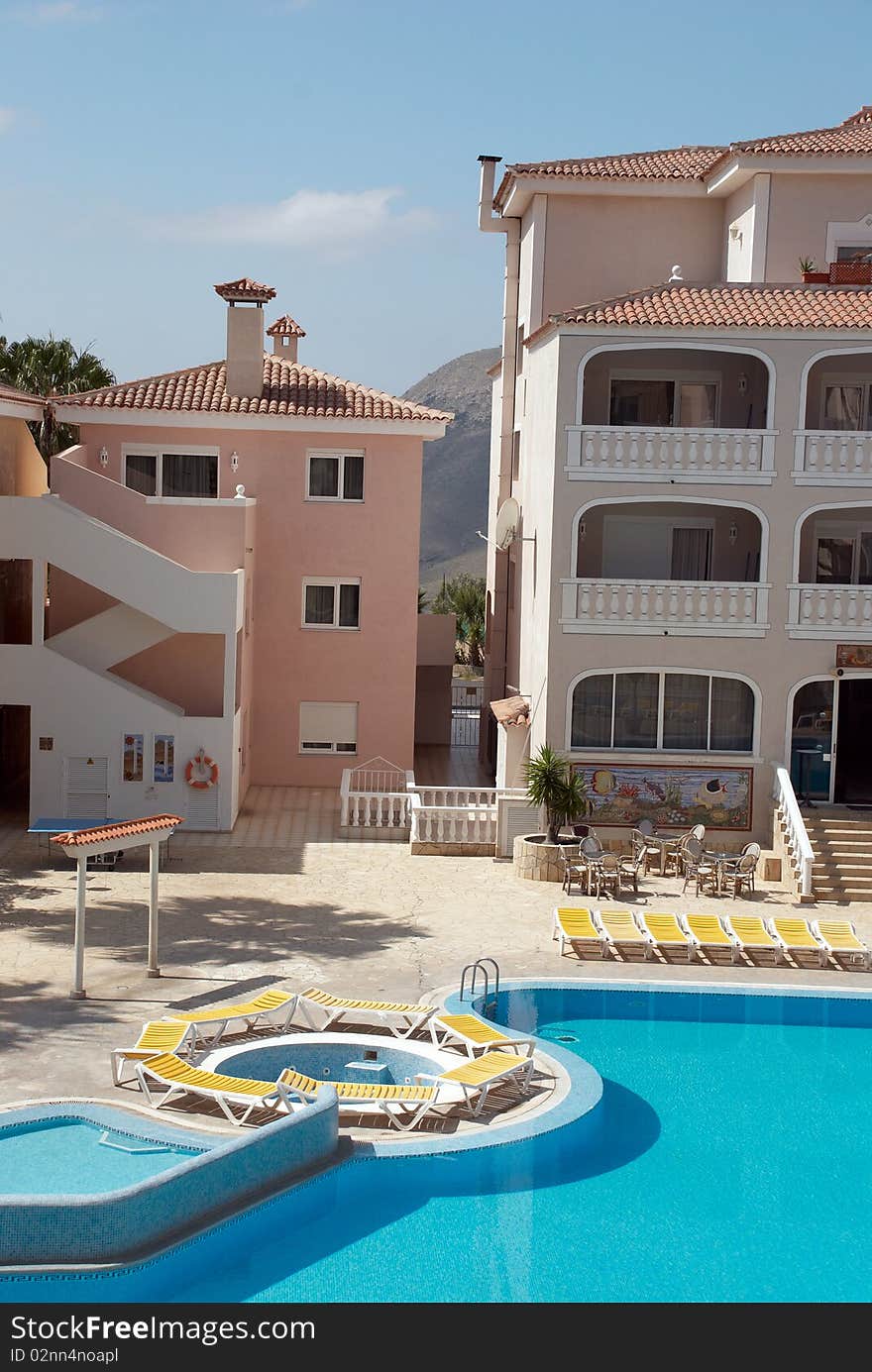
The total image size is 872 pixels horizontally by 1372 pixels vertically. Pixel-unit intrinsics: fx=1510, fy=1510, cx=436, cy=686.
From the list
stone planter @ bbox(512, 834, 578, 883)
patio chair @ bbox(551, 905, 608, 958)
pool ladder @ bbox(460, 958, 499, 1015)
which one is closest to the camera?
pool ladder @ bbox(460, 958, 499, 1015)

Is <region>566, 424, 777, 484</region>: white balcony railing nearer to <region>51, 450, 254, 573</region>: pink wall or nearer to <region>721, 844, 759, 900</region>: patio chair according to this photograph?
<region>721, 844, 759, 900</region>: patio chair

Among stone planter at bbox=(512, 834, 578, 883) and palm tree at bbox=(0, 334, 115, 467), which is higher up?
palm tree at bbox=(0, 334, 115, 467)

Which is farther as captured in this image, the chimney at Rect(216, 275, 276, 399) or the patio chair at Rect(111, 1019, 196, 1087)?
the chimney at Rect(216, 275, 276, 399)

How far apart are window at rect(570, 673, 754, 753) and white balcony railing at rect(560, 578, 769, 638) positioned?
95cm

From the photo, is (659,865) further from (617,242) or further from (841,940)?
(617,242)

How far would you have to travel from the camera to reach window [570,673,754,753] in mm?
29594

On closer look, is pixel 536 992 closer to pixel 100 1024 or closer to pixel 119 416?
pixel 100 1024

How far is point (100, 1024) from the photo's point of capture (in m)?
18.4

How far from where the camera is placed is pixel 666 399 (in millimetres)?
31875

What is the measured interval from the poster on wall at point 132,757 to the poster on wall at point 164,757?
31cm

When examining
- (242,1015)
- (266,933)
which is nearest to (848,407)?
(266,933)

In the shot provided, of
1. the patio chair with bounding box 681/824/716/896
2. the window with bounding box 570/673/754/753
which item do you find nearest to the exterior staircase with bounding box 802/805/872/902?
the patio chair with bounding box 681/824/716/896

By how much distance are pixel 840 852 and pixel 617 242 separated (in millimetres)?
15705

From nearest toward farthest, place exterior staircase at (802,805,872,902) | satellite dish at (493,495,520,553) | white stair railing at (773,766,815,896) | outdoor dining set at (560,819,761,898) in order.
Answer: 1. outdoor dining set at (560,819,761,898)
2. white stair railing at (773,766,815,896)
3. exterior staircase at (802,805,872,902)
4. satellite dish at (493,495,520,553)
